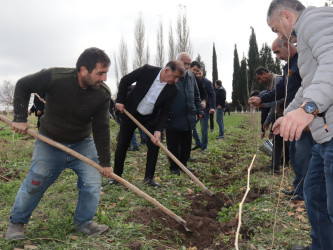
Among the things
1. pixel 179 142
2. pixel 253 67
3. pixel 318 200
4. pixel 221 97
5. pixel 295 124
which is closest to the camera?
pixel 295 124

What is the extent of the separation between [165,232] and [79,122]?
1.48 meters

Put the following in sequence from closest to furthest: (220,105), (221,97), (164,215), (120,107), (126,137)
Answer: (164,215), (120,107), (126,137), (220,105), (221,97)

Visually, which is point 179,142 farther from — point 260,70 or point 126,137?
point 260,70

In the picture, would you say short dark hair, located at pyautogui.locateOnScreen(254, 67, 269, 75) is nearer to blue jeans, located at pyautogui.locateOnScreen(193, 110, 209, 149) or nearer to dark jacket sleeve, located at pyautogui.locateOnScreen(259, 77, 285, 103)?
dark jacket sleeve, located at pyautogui.locateOnScreen(259, 77, 285, 103)

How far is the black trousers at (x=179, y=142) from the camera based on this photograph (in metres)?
5.70

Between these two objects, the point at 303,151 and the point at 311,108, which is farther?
the point at 303,151

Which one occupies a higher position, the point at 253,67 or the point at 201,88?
the point at 253,67

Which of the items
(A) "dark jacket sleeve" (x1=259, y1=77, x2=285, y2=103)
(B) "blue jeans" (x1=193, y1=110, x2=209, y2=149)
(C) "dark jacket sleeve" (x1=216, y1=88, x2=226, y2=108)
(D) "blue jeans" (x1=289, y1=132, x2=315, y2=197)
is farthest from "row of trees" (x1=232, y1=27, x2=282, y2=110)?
(B) "blue jeans" (x1=193, y1=110, x2=209, y2=149)

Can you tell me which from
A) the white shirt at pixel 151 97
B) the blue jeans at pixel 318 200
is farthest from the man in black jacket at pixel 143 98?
the blue jeans at pixel 318 200

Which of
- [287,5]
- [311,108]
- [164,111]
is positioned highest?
[287,5]

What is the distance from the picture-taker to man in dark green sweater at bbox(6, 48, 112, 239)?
2.82 m

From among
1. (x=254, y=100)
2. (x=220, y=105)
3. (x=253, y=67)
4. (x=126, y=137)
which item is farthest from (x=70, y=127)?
(x=253, y=67)

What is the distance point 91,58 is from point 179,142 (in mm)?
3296

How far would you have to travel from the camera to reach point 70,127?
9.84 ft
